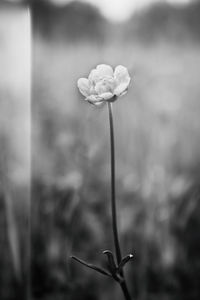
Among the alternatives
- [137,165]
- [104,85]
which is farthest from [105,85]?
[137,165]

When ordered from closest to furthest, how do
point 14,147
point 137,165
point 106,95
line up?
point 106,95
point 137,165
point 14,147

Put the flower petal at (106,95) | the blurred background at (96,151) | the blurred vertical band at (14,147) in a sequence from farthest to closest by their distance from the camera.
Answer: the blurred vertical band at (14,147) → the blurred background at (96,151) → the flower petal at (106,95)

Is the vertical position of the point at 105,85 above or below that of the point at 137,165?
above

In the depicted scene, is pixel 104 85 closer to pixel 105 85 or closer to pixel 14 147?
pixel 105 85

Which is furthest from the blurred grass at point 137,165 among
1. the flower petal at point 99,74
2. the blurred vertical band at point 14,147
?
the flower petal at point 99,74

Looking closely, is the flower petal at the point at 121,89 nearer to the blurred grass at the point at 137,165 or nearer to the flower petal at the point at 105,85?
the flower petal at the point at 105,85

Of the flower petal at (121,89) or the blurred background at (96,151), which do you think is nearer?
the flower petal at (121,89)
